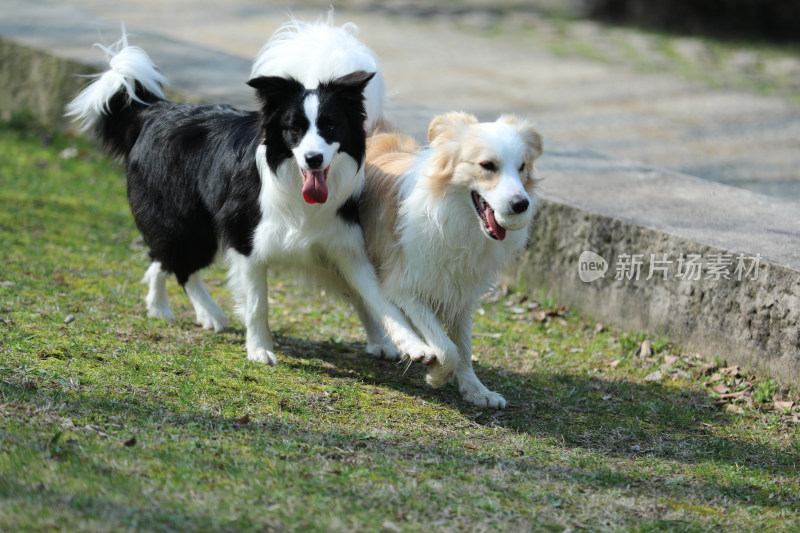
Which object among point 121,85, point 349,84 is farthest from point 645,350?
point 121,85

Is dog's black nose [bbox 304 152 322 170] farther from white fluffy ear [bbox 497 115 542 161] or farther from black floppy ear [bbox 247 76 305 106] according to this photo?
white fluffy ear [bbox 497 115 542 161]

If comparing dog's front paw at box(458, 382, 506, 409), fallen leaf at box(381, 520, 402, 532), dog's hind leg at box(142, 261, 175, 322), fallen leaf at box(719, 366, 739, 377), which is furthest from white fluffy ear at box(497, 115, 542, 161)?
dog's hind leg at box(142, 261, 175, 322)

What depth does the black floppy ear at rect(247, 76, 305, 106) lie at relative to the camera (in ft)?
14.2

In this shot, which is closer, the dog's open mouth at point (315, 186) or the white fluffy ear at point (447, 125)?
the dog's open mouth at point (315, 186)

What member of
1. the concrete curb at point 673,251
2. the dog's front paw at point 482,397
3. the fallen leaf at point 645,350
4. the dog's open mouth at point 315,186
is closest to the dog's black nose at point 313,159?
the dog's open mouth at point 315,186

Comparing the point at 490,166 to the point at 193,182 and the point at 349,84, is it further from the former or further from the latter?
the point at 193,182

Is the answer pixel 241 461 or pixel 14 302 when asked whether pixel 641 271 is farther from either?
pixel 14 302

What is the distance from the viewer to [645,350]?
5.68m

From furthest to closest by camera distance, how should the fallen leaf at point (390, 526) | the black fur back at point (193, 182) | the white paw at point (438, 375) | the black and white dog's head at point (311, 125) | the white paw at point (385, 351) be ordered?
the white paw at point (385, 351), the black fur back at point (193, 182), the white paw at point (438, 375), the black and white dog's head at point (311, 125), the fallen leaf at point (390, 526)

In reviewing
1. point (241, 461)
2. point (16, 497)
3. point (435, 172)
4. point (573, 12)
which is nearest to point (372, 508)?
point (241, 461)

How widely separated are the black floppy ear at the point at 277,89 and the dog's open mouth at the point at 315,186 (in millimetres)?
367

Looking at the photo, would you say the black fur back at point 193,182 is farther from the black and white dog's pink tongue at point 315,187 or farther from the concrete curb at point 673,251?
the concrete curb at point 673,251

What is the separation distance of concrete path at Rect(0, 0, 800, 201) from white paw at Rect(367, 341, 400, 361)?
253cm

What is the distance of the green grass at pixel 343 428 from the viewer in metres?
3.32
